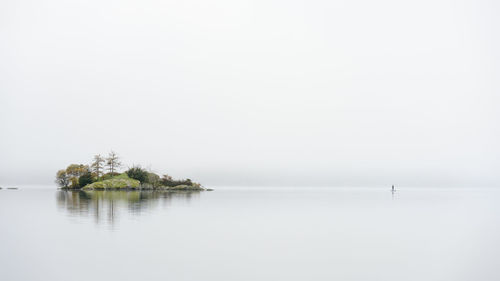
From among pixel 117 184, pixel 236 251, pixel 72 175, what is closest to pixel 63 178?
pixel 72 175

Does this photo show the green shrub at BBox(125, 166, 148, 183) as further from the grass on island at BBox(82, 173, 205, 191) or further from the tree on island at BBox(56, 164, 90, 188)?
the tree on island at BBox(56, 164, 90, 188)

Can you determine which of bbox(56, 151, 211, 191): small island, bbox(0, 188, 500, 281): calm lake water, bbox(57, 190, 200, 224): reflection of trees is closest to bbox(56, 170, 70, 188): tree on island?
bbox(56, 151, 211, 191): small island

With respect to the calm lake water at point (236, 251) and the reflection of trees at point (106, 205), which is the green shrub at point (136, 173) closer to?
the reflection of trees at point (106, 205)

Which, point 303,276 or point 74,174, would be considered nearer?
point 303,276

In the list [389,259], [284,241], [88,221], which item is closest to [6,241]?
[88,221]

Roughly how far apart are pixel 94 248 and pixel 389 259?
38.6 ft

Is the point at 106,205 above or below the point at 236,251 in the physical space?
below

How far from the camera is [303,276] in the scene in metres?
12.3

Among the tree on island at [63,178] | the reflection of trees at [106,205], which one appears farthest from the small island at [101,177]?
the reflection of trees at [106,205]

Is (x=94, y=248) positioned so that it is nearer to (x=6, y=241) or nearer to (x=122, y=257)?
(x=122, y=257)

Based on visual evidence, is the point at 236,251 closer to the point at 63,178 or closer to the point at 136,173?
the point at 136,173

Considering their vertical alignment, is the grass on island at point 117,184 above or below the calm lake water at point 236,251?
below

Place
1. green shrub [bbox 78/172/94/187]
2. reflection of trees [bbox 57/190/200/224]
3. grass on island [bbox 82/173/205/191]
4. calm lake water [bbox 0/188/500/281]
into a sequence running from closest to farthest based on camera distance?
calm lake water [bbox 0/188/500/281], reflection of trees [bbox 57/190/200/224], grass on island [bbox 82/173/205/191], green shrub [bbox 78/172/94/187]

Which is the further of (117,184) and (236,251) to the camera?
(117,184)
